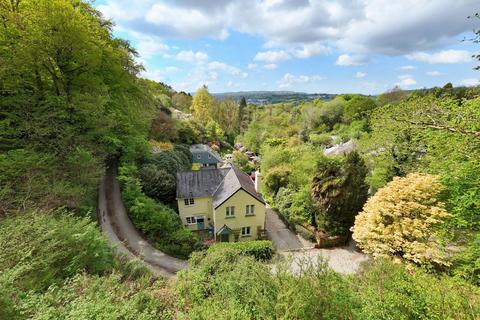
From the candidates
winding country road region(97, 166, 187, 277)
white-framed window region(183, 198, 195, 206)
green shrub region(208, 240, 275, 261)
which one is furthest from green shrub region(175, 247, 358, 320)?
white-framed window region(183, 198, 195, 206)

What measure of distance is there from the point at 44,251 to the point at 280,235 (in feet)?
54.6

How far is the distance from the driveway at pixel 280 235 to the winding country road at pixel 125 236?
311 inches

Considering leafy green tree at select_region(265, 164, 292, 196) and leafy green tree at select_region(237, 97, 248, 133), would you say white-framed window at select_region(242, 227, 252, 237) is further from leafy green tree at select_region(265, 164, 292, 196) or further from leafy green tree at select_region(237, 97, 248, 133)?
leafy green tree at select_region(237, 97, 248, 133)

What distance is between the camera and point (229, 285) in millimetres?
7008

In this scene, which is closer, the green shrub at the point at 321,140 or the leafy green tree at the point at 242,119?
the green shrub at the point at 321,140

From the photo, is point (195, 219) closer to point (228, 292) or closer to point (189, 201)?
point (189, 201)

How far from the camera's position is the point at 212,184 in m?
19.4

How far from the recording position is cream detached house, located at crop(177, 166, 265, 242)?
1762 cm

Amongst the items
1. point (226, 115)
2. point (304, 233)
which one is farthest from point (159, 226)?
point (226, 115)

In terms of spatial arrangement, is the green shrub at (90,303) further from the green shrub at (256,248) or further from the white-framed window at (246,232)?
the white-framed window at (246,232)

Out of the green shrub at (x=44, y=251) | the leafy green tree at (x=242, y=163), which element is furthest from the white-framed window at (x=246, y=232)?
the leafy green tree at (x=242, y=163)

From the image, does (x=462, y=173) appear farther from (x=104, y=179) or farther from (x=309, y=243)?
(x=104, y=179)

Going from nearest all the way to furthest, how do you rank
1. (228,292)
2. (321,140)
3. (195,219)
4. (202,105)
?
1. (228,292)
2. (195,219)
3. (321,140)
4. (202,105)

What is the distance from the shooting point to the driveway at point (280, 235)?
1850 cm
